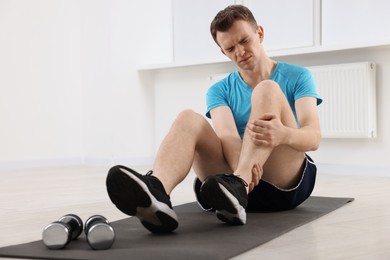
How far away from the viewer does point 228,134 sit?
6.98 ft

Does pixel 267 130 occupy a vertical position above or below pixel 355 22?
below

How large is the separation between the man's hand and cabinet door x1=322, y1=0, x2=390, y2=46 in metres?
2.35

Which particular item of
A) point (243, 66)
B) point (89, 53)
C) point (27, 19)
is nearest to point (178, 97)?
point (89, 53)

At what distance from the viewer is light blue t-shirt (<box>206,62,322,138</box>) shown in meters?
2.14

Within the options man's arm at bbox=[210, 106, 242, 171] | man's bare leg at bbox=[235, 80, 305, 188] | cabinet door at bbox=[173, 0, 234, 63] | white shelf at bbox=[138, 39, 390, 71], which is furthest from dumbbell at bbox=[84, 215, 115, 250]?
cabinet door at bbox=[173, 0, 234, 63]

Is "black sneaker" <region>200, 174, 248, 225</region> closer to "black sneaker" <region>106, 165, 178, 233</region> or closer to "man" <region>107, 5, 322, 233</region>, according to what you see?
"man" <region>107, 5, 322, 233</region>

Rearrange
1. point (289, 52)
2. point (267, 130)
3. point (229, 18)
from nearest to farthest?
point (267, 130), point (229, 18), point (289, 52)

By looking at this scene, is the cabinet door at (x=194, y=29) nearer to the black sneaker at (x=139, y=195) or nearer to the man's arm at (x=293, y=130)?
the man's arm at (x=293, y=130)

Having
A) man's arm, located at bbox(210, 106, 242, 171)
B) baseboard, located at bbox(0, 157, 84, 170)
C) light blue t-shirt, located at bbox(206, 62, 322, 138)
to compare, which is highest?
light blue t-shirt, located at bbox(206, 62, 322, 138)

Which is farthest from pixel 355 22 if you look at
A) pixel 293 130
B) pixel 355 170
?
pixel 293 130

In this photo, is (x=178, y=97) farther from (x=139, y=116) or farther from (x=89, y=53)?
(x=89, y=53)

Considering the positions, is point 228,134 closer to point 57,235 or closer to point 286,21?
point 57,235

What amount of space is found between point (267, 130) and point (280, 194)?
43cm

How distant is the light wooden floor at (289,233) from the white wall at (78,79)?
29.1 inches
